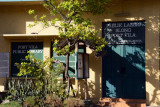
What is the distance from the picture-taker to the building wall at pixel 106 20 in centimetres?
1037

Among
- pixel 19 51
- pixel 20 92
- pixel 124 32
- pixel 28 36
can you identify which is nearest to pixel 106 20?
pixel 124 32

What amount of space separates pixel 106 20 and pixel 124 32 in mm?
923

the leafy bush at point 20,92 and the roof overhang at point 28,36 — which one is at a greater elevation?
the roof overhang at point 28,36

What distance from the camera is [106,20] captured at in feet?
35.8

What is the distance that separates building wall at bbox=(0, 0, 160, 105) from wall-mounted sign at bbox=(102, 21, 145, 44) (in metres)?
0.19

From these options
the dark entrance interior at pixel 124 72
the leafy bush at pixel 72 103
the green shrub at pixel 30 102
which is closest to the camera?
the leafy bush at pixel 72 103

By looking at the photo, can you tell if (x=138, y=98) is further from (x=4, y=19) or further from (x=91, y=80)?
(x=4, y=19)

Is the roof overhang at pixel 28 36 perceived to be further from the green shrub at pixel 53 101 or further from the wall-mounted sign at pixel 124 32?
the green shrub at pixel 53 101

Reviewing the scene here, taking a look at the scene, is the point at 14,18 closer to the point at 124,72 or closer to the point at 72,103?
the point at 72,103

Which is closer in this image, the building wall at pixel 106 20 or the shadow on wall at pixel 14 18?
the building wall at pixel 106 20

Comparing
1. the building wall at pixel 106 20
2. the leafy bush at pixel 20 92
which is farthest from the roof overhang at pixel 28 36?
the leafy bush at pixel 20 92

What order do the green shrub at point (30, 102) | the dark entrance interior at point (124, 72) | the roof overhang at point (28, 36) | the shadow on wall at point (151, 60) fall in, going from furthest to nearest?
the roof overhang at point (28, 36) < the dark entrance interior at point (124, 72) < the shadow on wall at point (151, 60) < the green shrub at point (30, 102)

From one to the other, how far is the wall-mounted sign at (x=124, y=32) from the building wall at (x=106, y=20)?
192mm

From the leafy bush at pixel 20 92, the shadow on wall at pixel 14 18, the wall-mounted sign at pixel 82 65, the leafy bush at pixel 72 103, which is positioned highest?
the shadow on wall at pixel 14 18
